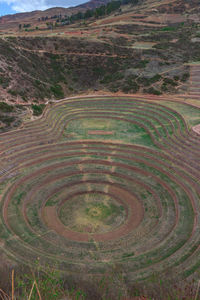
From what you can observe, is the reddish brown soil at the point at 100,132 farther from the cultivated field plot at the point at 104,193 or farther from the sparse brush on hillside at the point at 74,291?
the sparse brush on hillside at the point at 74,291

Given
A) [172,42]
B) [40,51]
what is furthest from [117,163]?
[172,42]

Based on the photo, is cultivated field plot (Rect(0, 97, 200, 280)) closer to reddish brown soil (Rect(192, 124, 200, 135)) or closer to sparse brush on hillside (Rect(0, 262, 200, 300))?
reddish brown soil (Rect(192, 124, 200, 135))

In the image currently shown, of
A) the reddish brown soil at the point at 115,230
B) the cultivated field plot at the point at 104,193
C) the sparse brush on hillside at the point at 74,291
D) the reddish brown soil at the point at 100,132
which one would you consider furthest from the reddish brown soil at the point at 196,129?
the sparse brush on hillside at the point at 74,291

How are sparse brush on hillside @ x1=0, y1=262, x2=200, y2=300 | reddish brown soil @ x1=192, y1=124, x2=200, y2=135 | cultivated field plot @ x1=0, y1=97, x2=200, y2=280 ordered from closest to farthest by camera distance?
sparse brush on hillside @ x1=0, y1=262, x2=200, y2=300
cultivated field plot @ x1=0, y1=97, x2=200, y2=280
reddish brown soil @ x1=192, y1=124, x2=200, y2=135

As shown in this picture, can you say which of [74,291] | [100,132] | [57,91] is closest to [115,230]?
[74,291]

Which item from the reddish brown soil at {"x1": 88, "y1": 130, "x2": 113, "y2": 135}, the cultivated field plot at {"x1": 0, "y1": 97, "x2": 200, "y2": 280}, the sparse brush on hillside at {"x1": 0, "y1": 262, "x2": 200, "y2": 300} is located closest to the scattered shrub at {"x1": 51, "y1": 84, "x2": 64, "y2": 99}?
Answer: the cultivated field plot at {"x1": 0, "y1": 97, "x2": 200, "y2": 280}

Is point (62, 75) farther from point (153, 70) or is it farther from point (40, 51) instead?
point (153, 70)

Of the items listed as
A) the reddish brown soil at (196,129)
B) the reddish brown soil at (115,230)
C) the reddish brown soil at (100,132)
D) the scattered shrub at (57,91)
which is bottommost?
the reddish brown soil at (115,230)

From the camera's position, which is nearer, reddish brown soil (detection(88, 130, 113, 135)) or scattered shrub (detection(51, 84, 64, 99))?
reddish brown soil (detection(88, 130, 113, 135))
